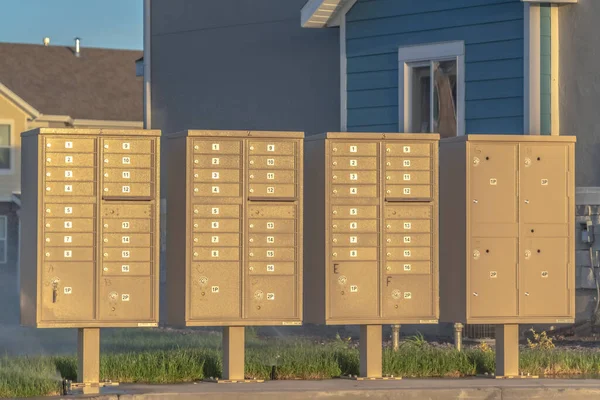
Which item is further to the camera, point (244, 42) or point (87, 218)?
point (244, 42)

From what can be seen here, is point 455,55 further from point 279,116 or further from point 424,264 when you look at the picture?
point 424,264

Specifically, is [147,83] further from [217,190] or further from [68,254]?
[68,254]

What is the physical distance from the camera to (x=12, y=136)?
155 ft

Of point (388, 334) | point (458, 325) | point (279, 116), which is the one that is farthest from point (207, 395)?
point (279, 116)

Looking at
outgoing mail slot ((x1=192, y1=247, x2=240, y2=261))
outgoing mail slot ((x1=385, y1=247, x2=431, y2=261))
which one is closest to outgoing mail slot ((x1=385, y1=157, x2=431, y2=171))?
outgoing mail slot ((x1=385, y1=247, x2=431, y2=261))

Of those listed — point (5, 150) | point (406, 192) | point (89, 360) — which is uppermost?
point (5, 150)

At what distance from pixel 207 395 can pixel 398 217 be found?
2.42 meters

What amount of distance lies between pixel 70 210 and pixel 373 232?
2647 mm

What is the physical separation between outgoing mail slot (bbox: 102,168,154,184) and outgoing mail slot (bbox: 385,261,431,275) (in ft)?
7.36

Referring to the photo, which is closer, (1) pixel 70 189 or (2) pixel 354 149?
(1) pixel 70 189

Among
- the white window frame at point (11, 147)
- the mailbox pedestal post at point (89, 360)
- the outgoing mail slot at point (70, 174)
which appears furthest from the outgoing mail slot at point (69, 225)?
the white window frame at point (11, 147)

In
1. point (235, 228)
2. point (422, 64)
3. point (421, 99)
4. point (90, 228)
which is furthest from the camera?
point (421, 99)

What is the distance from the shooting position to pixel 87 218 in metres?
11.3

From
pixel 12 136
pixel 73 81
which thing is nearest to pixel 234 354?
pixel 12 136
